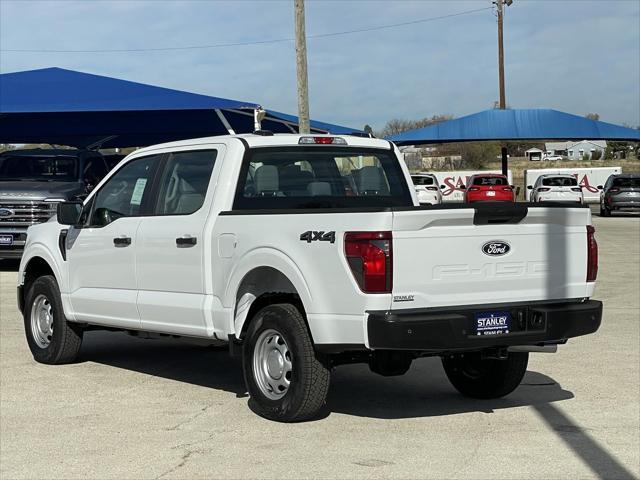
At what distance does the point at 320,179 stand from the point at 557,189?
32.0m

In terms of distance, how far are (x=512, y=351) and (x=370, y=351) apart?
→ 3.42 feet

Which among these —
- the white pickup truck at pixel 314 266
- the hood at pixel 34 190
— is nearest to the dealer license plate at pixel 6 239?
the hood at pixel 34 190

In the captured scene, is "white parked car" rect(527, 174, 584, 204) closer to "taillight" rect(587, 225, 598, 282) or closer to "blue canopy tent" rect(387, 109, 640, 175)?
"blue canopy tent" rect(387, 109, 640, 175)

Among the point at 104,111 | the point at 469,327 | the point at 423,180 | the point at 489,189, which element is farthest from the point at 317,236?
the point at 423,180

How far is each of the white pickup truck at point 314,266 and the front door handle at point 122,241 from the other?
28mm

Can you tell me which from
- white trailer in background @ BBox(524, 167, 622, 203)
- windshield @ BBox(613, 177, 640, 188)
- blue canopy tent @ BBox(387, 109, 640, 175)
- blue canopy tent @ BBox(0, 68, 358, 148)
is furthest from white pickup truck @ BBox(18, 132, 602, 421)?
white trailer in background @ BBox(524, 167, 622, 203)

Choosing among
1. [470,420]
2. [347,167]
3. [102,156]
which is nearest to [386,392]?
[470,420]

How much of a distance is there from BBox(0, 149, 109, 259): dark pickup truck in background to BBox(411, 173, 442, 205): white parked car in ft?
74.3

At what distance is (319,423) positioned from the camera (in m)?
7.15

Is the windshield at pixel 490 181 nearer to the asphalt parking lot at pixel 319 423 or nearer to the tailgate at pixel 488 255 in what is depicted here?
the asphalt parking lot at pixel 319 423

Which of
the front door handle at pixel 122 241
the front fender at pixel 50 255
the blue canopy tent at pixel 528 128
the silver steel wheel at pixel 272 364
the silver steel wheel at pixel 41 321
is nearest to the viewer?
the silver steel wheel at pixel 272 364

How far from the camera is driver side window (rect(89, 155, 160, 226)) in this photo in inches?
336

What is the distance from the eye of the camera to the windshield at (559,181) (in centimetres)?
3957

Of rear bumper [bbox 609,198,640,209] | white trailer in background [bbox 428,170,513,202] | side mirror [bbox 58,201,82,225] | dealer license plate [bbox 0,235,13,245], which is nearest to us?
side mirror [bbox 58,201,82,225]
